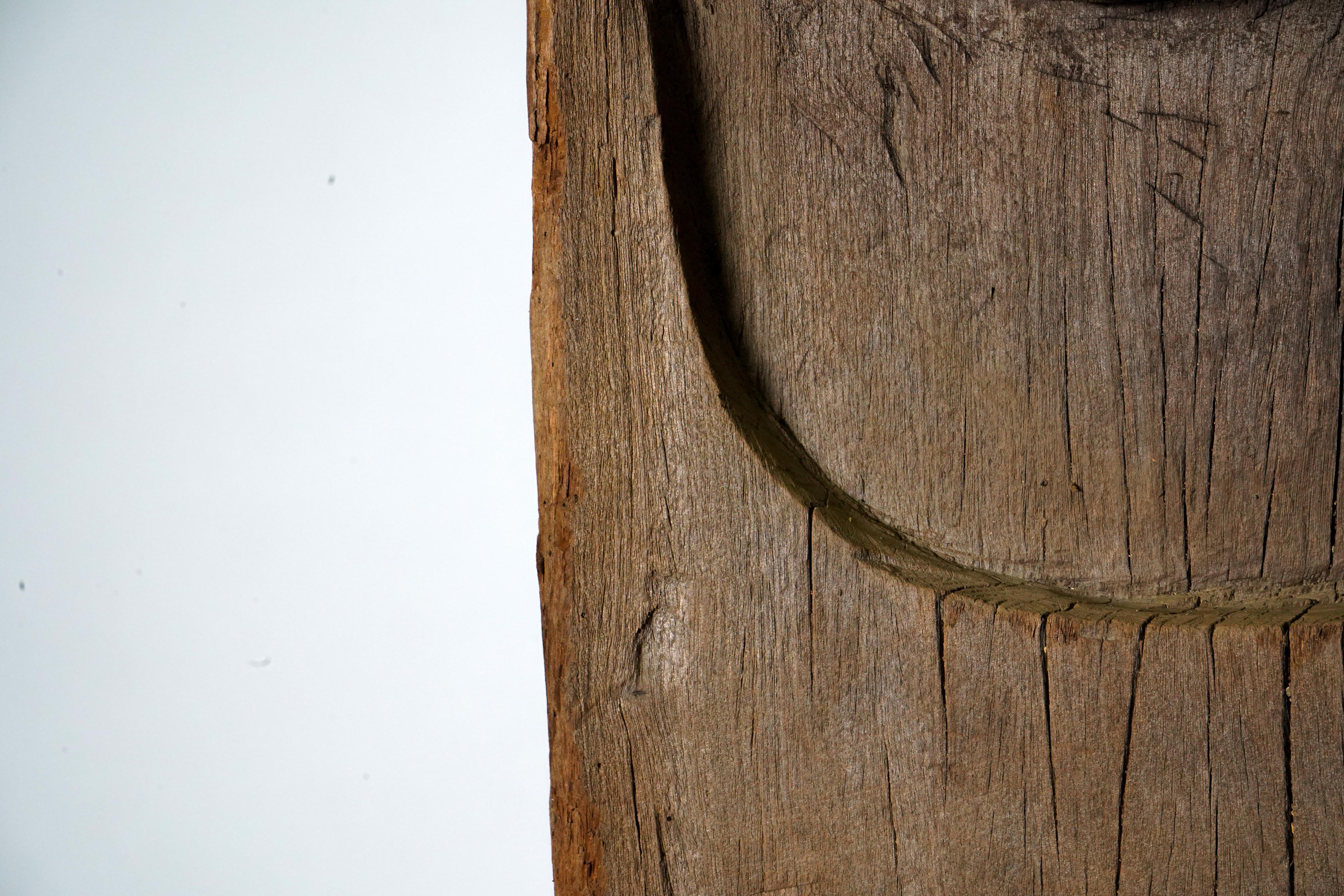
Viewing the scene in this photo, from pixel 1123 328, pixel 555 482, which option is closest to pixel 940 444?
pixel 1123 328

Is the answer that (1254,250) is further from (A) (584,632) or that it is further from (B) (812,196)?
(A) (584,632)

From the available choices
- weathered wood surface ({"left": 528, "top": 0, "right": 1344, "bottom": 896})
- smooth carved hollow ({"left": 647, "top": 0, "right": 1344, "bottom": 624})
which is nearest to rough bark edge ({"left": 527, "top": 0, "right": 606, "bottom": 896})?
weathered wood surface ({"left": 528, "top": 0, "right": 1344, "bottom": 896})

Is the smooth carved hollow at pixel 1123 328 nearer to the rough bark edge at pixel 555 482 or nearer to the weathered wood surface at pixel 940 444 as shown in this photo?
the weathered wood surface at pixel 940 444

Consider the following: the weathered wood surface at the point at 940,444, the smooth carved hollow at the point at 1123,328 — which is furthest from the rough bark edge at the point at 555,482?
the smooth carved hollow at the point at 1123,328

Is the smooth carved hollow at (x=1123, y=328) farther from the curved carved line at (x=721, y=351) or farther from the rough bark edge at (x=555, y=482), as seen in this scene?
the rough bark edge at (x=555, y=482)

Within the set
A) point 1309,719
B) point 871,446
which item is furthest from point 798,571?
point 1309,719

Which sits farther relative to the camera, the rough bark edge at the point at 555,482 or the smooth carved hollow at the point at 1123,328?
the rough bark edge at the point at 555,482

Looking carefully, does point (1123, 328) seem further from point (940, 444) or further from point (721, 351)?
point (721, 351)

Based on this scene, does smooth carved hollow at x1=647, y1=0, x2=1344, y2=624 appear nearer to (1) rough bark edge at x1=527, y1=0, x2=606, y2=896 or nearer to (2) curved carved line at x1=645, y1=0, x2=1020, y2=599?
(2) curved carved line at x1=645, y1=0, x2=1020, y2=599
